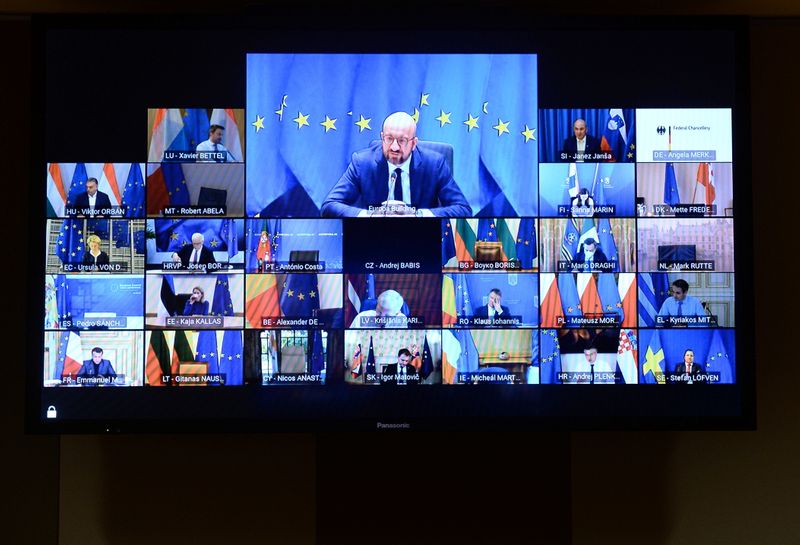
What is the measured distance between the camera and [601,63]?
7.89 feet

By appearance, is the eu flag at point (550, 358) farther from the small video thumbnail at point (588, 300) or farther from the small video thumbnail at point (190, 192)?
the small video thumbnail at point (190, 192)

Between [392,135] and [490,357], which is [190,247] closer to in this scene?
[392,135]

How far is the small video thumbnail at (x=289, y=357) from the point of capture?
7.77 ft

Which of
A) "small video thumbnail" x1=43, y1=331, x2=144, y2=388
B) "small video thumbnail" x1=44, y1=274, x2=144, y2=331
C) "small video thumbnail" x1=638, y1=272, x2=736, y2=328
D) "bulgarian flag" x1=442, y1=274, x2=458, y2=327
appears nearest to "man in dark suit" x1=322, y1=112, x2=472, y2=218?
"bulgarian flag" x1=442, y1=274, x2=458, y2=327

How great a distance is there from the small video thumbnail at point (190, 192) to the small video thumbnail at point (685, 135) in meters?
1.35

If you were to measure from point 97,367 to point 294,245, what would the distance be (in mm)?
746

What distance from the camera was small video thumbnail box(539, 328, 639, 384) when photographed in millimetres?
2377

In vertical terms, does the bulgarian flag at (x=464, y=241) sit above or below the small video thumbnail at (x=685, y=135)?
below

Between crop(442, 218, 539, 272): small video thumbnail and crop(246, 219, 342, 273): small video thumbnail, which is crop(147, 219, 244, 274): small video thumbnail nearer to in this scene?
crop(246, 219, 342, 273): small video thumbnail

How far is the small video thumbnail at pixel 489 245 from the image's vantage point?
7.84 ft

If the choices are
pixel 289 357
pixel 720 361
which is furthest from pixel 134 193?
pixel 720 361

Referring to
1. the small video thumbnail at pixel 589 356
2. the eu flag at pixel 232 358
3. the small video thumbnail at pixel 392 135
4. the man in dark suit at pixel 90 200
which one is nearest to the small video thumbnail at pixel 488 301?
the small video thumbnail at pixel 589 356

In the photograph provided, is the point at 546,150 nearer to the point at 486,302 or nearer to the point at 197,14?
the point at 486,302

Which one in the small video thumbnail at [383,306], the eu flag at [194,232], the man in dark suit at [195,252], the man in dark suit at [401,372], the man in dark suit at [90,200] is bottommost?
the man in dark suit at [401,372]
